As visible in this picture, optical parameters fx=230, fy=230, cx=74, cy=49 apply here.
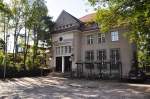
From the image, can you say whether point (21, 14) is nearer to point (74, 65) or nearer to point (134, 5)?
point (74, 65)

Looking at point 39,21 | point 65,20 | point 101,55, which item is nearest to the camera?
point 101,55

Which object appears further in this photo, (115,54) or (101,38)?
(101,38)

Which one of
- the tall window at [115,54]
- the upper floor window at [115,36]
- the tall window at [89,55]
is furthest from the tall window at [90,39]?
the tall window at [115,54]

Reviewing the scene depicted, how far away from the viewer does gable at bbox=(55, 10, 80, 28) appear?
3575cm

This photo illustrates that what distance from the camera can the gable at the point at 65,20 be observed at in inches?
1407

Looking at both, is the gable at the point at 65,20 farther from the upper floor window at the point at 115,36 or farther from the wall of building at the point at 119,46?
the upper floor window at the point at 115,36

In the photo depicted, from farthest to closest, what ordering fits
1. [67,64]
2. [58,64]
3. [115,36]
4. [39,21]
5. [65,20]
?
[39,21] < [65,20] < [58,64] < [67,64] < [115,36]

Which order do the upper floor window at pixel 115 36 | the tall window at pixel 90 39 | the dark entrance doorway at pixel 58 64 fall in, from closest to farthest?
1. the upper floor window at pixel 115 36
2. the tall window at pixel 90 39
3. the dark entrance doorway at pixel 58 64

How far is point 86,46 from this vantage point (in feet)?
114

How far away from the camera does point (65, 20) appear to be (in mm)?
37062

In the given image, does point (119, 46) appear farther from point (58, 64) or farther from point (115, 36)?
point (58, 64)

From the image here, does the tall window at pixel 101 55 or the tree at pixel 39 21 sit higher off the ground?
the tree at pixel 39 21

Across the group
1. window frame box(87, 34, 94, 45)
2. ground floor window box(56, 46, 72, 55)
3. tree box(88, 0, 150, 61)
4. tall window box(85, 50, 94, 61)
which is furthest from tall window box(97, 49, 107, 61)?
tree box(88, 0, 150, 61)

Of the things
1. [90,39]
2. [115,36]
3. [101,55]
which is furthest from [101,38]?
[101,55]
